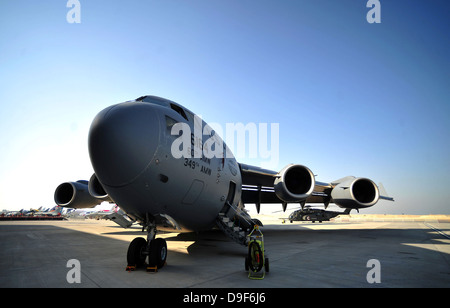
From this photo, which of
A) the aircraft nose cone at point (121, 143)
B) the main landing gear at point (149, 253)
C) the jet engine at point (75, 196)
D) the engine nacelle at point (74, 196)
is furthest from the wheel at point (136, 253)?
the engine nacelle at point (74, 196)

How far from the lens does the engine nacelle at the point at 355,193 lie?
1217 cm

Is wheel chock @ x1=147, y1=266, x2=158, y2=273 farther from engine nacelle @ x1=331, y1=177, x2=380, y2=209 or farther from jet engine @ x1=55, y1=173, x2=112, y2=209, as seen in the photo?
engine nacelle @ x1=331, y1=177, x2=380, y2=209

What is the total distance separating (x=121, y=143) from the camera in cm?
429

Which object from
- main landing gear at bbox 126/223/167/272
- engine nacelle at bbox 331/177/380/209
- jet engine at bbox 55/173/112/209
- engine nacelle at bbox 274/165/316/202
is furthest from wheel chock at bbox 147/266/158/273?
engine nacelle at bbox 331/177/380/209

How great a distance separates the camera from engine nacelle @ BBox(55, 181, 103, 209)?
43.5ft

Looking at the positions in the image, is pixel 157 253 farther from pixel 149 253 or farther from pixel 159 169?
pixel 159 169

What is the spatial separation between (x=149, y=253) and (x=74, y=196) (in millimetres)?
10461

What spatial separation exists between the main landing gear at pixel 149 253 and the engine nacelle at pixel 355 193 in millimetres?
10468

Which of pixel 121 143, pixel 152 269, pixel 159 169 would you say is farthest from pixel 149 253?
pixel 121 143

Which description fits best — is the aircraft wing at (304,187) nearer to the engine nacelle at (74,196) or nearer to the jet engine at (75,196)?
the jet engine at (75,196)

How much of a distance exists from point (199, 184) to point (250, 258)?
2108 mm

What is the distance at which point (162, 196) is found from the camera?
5.00m

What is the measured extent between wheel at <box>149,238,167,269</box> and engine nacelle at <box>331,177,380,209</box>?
1046 centimetres
